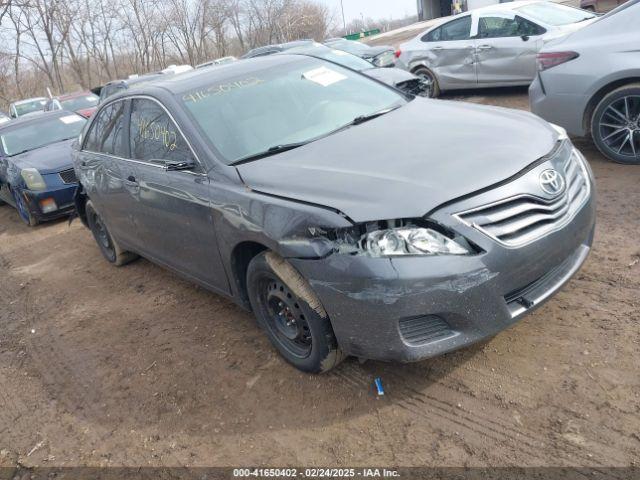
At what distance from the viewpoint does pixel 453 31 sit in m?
9.51

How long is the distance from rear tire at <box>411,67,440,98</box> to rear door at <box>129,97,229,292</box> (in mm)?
7013

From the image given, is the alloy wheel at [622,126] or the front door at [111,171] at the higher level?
the front door at [111,171]

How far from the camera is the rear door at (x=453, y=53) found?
363 inches

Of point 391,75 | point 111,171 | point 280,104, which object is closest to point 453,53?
point 391,75

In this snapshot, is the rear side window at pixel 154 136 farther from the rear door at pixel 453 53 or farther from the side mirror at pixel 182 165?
the rear door at pixel 453 53

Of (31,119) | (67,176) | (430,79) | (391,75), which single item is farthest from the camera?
(430,79)

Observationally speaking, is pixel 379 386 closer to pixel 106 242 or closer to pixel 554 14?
pixel 106 242

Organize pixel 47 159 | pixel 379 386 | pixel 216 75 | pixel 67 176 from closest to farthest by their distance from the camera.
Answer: pixel 379 386, pixel 216 75, pixel 67 176, pixel 47 159

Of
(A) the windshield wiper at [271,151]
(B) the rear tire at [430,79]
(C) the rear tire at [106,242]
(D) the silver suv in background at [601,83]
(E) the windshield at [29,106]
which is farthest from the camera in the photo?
(E) the windshield at [29,106]

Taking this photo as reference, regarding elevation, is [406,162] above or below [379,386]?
above

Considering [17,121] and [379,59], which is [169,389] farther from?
[379,59]

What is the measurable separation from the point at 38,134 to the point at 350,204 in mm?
8303

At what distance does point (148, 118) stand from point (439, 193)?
2.42 metres

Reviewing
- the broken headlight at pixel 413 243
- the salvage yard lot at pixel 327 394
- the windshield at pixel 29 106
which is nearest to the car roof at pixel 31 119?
the salvage yard lot at pixel 327 394
